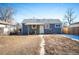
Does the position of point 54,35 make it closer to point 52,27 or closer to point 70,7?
point 52,27

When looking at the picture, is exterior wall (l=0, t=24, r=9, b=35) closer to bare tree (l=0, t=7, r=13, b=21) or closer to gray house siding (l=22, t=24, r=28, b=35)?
bare tree (l=0, t=7, r=13, b=21)

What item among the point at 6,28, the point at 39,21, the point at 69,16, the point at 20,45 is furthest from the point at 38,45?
the point at 69,16

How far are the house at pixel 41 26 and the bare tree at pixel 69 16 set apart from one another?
183 mm

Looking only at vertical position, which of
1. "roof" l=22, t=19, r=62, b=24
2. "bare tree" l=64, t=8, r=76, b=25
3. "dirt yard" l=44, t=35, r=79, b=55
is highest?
"bare tree" l=64, t=8, r=76, b=25

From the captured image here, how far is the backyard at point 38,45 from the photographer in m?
5.54

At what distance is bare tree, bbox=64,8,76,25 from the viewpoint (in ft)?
18.2

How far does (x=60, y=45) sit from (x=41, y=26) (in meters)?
0.59

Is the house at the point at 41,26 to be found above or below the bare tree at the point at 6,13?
below

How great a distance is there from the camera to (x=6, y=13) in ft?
18.4

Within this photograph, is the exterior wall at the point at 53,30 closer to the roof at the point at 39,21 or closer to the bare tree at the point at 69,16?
the roof at the point at 39,21

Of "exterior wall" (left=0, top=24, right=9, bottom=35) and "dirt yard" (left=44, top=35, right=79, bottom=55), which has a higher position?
"exterior wall" (left=0, top=24, right=9, bottom=35)

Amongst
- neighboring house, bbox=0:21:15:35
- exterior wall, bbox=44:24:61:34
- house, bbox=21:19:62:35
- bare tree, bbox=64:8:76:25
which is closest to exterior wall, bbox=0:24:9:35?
neighboring house, bbox=0:21:15:35

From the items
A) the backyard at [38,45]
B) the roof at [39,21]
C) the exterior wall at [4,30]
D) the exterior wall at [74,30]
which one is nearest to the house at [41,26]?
the roof at [39,21]

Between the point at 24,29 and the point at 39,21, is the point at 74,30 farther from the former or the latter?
the point at 24,29
